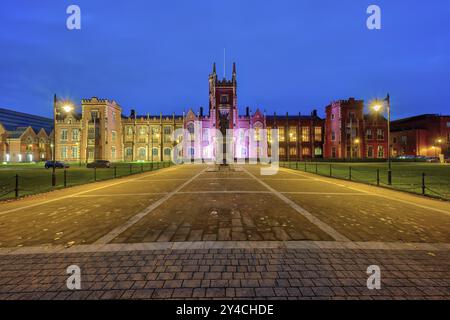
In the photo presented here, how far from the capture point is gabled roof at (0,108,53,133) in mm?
89269

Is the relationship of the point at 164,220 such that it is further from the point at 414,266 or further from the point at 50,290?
the point at 414,266

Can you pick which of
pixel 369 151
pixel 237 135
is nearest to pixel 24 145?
pixel 237 135

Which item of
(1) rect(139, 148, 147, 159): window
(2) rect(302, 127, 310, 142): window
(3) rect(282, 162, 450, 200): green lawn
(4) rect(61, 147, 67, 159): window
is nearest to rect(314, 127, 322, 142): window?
(2) rect(302, 127, 310, 142): window

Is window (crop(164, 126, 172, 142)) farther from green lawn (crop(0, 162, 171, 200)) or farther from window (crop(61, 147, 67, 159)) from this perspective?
green lawn (crop(0, 162, 171, 200))

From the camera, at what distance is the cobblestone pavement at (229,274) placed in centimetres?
348

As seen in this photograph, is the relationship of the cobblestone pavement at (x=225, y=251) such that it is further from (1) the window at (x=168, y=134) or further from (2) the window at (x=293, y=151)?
(1) the window at (x=168, y=134)

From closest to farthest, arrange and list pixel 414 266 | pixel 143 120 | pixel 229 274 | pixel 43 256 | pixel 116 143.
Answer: pixel 229 274 → pixel 414 266 → pixel 43 256 → pixel 116 143 → pixel 143 120

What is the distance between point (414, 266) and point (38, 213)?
1078 cm

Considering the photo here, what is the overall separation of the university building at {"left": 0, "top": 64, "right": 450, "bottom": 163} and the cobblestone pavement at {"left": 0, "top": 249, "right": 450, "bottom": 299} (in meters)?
59.6

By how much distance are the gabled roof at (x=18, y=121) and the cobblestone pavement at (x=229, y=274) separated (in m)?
101

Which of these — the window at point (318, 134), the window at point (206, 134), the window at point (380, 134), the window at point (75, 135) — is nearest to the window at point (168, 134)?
the window at point (206, 134)

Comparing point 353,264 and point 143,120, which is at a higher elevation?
point 143,120
